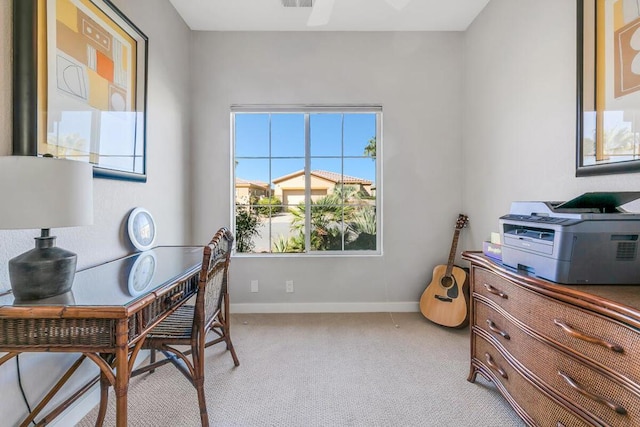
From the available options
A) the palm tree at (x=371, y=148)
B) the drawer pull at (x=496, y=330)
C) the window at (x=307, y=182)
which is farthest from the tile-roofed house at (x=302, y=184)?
the drawer pull at (x=496, y=330)

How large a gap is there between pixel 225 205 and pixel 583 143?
265 centimetres

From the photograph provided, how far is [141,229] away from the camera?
1.92m

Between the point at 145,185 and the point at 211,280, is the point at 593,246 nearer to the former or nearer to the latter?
the point at 211,280

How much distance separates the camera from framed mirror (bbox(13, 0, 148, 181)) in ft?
3.87

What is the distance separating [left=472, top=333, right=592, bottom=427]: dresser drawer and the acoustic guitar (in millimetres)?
704

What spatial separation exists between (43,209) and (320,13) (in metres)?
2.48

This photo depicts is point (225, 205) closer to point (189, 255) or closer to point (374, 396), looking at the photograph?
point (189, 255)

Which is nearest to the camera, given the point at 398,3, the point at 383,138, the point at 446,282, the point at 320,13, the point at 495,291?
the point at 495,291

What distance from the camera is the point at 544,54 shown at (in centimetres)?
180

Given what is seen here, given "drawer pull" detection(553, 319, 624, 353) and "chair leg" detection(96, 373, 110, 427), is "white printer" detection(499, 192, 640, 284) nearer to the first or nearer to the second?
"drawer pull" detection(553, 319, 624, 353)

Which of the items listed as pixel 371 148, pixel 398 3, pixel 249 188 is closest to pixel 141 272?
pixel 249 188

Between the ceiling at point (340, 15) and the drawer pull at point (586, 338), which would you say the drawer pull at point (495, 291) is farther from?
the ceiling at point (340, 15)

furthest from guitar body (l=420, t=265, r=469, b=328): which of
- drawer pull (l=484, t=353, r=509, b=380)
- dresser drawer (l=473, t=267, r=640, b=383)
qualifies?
dresser drawer (l=473, t=267, r=640, b=383)

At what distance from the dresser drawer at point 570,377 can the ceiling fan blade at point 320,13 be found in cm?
255
